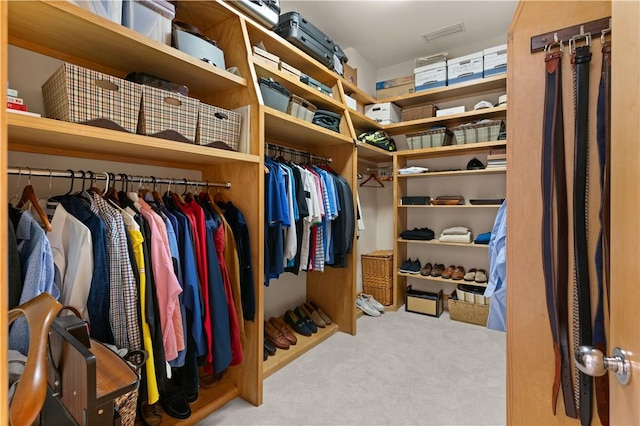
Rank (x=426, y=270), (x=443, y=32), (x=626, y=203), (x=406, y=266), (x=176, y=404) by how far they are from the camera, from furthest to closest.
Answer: (x=406, y=266) → (x=426, y=270) → (x=443, y=32) → (x=176, y=404) → (x=626, y=203)

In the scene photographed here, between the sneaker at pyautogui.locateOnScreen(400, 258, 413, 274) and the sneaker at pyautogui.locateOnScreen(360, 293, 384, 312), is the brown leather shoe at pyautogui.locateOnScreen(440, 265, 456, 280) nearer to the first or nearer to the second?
the sneaker at pyautogui.locateOnScreen(400, 258, 413, 274)

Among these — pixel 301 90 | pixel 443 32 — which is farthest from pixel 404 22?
pixel 301 90

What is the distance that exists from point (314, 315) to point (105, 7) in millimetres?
2512

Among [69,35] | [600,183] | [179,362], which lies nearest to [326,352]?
[179,362]

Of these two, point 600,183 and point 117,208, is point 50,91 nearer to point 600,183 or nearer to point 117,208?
point 117,208

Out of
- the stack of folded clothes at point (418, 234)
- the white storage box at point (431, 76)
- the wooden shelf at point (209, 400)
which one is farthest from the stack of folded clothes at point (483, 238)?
the wooden shelf at point (209, 400)

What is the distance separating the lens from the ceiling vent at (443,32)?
10.00 ft

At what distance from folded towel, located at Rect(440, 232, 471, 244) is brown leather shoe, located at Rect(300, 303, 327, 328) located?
154 cm

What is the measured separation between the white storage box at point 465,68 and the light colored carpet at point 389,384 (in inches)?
98.3

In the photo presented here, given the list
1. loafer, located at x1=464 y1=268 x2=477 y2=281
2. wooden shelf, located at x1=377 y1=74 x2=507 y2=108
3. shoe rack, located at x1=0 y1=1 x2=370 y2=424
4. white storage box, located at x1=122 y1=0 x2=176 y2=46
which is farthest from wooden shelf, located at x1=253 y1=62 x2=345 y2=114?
loafer, located at x1=464 y1=268 x2=477 y2=281

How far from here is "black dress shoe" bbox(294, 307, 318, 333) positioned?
2.65 m

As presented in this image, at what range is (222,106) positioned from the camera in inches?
76.3

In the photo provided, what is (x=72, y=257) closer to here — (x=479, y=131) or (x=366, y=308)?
(x=366, y=308)

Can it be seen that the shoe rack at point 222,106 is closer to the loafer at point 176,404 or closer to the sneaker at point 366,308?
the loafer at point 176,404
